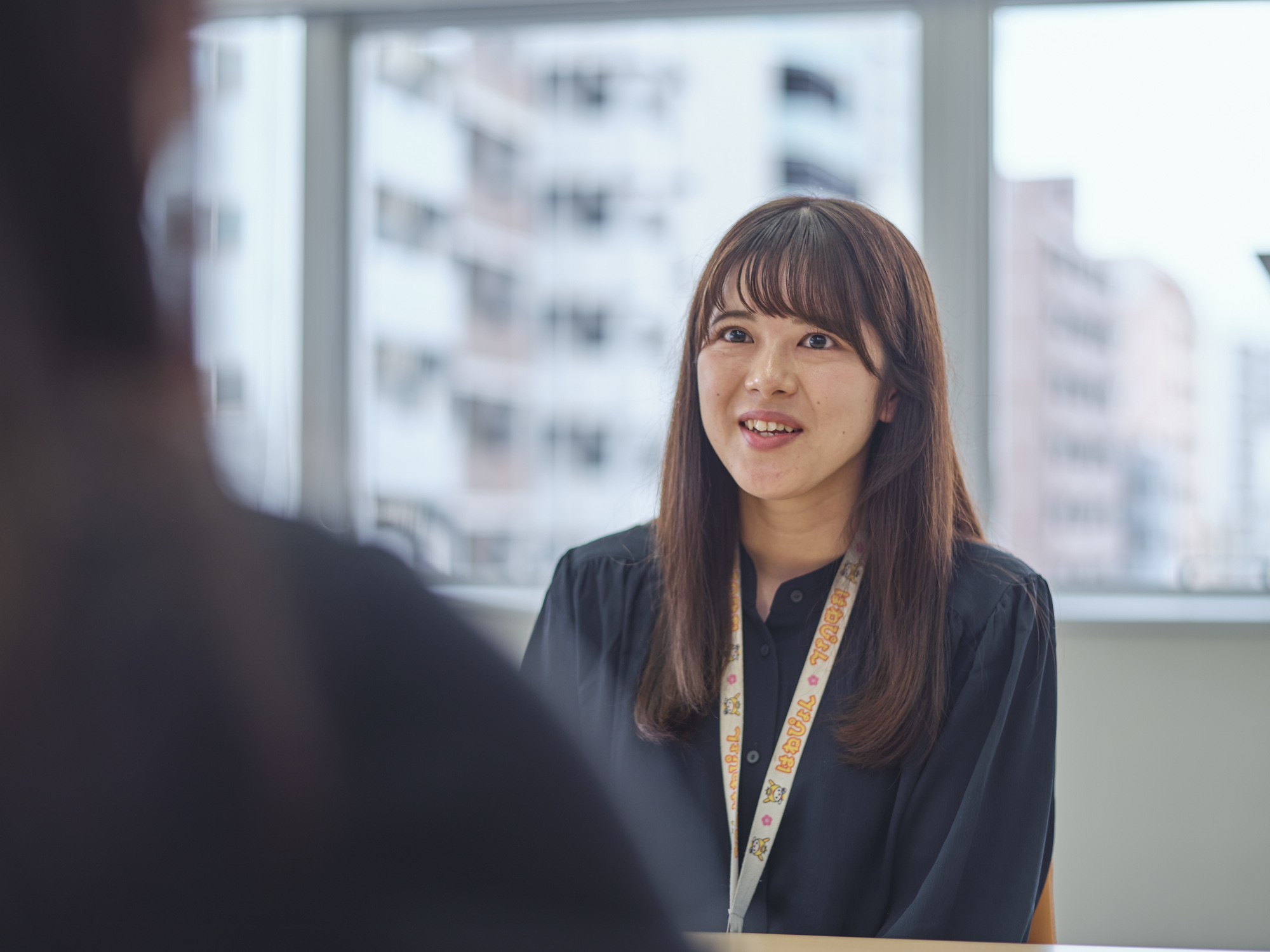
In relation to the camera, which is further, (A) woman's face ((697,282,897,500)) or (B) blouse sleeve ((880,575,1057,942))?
(A) woman's face ((697,282,897,500))

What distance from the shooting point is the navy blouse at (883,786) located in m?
1.36

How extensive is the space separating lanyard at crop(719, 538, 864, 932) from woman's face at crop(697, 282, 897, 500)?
157 mm

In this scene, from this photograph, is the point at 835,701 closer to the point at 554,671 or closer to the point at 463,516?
the point at 554,671

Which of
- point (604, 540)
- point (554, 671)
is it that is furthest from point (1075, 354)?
point (554, 671)

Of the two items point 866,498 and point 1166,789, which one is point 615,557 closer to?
point 866,498

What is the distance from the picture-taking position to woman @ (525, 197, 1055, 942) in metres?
1.38

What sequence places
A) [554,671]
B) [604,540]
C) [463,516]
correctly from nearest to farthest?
[554,671] → [604,540] → [463,516]

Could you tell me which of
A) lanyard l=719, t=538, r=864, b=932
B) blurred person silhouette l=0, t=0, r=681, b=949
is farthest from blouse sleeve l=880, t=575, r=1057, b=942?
blurred person silhouette l=0, t=0, r=681, b=949

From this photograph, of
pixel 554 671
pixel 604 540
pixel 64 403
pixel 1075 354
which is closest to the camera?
pixel 64 403

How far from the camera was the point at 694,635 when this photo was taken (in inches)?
60.8

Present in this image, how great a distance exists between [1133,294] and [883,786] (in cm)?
194

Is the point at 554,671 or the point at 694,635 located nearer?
the point at 694,635

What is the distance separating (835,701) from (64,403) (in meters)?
1.27

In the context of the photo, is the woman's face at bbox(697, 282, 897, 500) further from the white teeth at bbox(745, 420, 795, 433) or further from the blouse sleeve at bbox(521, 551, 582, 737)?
the blouse sleeve at bbox(521, 551, 582, 737)
